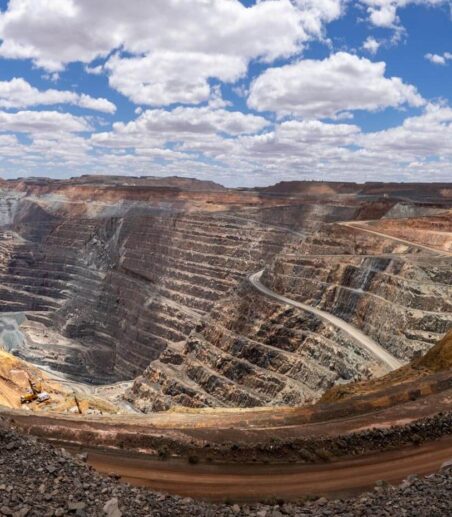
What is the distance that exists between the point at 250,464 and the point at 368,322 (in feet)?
111

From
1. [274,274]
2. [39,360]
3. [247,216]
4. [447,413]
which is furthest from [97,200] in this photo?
[447,413]

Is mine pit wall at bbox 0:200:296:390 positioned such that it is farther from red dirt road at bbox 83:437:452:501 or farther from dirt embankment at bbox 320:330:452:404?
red dirt road at bbox 83:437:452:501

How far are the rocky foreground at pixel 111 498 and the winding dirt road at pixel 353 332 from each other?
2905cm

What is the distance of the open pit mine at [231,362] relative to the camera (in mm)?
16094

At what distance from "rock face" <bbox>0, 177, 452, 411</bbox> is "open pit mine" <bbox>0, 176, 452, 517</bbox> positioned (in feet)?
1.05

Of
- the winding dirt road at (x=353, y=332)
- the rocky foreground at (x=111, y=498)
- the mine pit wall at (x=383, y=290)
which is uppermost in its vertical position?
the mine pit wall at (x=383, y=290)

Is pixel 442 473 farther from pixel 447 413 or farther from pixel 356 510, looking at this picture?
pixel 447 413

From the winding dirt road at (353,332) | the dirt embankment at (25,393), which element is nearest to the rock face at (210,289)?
the winding dirt road at (353,332)

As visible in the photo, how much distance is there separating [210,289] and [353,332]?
5271 cm

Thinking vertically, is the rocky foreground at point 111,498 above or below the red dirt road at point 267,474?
above

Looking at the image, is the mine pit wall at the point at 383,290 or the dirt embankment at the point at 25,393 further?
the mine pit wall at the point at 383,290

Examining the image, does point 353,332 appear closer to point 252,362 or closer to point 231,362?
point 252,362

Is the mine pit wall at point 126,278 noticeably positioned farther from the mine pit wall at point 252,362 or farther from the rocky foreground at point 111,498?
the rocky foreground at point 111,498

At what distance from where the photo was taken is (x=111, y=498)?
536 inches
